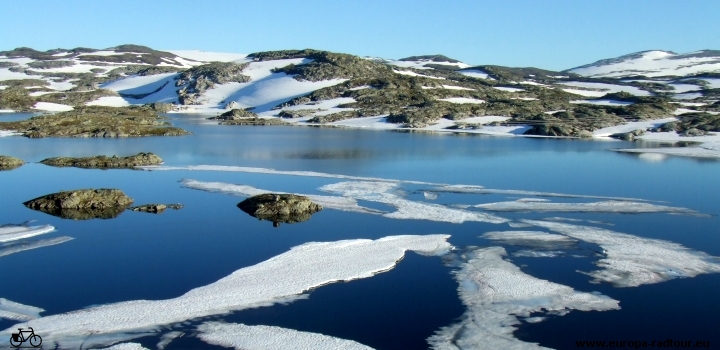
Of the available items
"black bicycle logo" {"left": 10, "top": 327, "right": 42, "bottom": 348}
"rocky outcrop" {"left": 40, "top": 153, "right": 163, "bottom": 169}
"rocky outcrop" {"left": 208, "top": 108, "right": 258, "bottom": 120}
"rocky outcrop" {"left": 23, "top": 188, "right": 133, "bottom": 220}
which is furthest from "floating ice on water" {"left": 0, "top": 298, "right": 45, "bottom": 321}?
"rocky outcrop" {"left": 208, "top": 108, "right": 258, "bottom": 120}

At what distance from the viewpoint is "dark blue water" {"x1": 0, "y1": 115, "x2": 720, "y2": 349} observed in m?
11.3

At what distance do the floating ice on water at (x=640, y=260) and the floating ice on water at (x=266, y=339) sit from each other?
663cm

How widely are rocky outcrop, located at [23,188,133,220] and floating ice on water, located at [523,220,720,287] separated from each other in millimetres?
14475

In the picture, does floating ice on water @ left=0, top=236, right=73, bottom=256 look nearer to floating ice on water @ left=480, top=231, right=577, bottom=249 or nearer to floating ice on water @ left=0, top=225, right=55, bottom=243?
floating ice on water @ left=0, top=225, right=55, bottom=243

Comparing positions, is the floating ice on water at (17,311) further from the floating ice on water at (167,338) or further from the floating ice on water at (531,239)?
the floating ice on water at (531,239)

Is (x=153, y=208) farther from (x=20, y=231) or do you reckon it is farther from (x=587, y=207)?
(x=587, y=207)

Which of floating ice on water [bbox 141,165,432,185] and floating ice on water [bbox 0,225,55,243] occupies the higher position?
floating ice on water [bbox 141,165,432,185]

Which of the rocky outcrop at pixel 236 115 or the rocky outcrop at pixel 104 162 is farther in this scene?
the rocky outcrop at pixel 236 115

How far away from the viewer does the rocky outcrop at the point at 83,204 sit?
2034 centimetres

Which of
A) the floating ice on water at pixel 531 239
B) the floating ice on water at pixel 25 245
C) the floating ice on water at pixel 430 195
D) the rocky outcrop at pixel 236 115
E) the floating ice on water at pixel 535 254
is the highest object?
the rocky outcrop at pixel 236 115

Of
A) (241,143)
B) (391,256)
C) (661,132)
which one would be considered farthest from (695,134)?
(391,256)

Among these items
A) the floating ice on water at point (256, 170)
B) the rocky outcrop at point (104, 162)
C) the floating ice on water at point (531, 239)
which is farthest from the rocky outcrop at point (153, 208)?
the rocky outcrop at point (104, 162)

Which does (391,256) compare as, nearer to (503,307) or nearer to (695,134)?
(503,307)

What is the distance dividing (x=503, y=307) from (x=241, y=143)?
1479 inches
